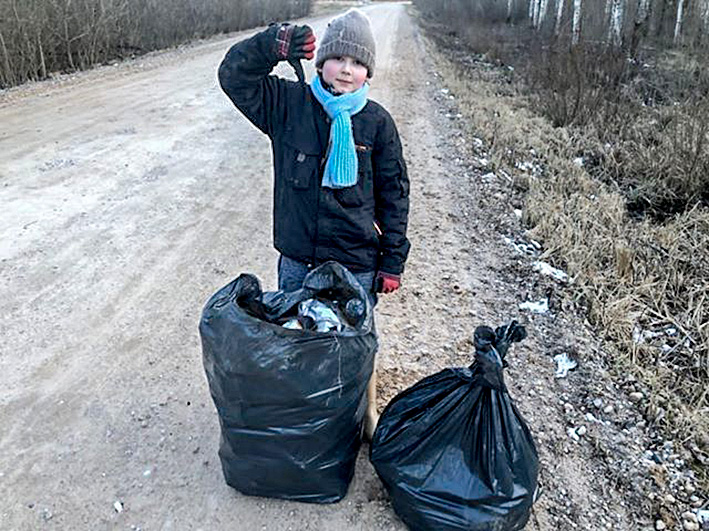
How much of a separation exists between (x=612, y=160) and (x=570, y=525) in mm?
5029

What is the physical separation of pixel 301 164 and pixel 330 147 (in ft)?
0.43

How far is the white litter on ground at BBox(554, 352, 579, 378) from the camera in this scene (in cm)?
321

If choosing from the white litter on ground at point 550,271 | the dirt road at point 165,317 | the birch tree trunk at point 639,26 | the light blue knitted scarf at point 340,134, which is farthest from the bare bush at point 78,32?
the birch tree trunk at point 639,26

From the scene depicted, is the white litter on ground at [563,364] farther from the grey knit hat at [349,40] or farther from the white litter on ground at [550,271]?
the grey knit hat at [349,40]

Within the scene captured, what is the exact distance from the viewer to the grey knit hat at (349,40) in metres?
2.16

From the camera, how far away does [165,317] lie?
357 centimetres

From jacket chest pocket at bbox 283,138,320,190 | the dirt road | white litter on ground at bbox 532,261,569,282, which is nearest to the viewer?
jacket chest pocket at bbox 283,138,320,190

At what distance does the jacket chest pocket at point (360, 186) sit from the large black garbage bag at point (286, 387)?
0.25 meters

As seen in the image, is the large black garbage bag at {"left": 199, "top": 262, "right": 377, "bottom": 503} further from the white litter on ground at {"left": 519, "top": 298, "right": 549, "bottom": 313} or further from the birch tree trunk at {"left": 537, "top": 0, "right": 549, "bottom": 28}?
the birch tree trunk at {"left": 537, "top": 0, "right": 549, "bottom": 28}

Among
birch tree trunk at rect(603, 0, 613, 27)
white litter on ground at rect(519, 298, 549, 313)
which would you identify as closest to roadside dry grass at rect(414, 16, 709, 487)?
white litter on ground at rect(519, 298, 549, 313)

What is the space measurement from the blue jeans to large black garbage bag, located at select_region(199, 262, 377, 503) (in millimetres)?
197

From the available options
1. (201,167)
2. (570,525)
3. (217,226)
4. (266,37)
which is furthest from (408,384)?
(201,167)

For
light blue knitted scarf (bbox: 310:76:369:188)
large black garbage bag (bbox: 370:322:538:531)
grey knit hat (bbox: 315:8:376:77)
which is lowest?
large black garbage bag (bbox: 370:322:538:531)

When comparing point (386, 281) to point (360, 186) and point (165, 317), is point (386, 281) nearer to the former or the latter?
point (360, 186)
